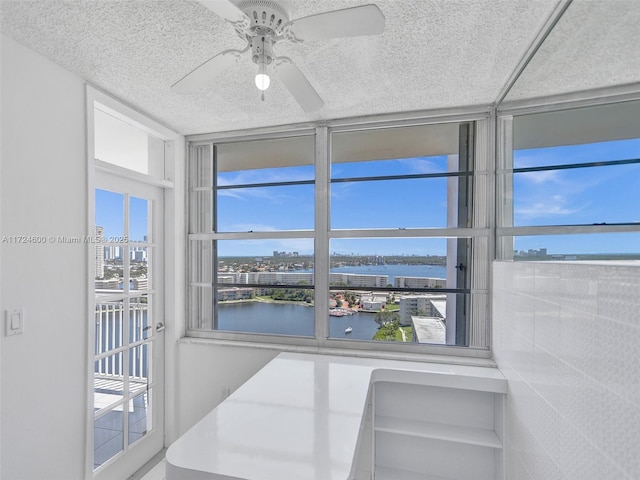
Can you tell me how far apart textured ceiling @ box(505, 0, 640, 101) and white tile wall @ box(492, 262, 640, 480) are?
1.82 feet

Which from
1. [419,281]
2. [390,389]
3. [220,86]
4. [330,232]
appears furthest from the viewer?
[330,232]

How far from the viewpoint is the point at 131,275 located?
2416mm

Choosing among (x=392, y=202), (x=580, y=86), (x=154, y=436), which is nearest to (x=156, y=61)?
(x=392, y=202)

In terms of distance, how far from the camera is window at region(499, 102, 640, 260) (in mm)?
927

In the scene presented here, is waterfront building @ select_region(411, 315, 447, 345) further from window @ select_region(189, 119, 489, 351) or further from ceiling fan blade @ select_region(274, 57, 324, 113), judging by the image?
ceiling fan blade @ select_region(274, 57, 324, 113)

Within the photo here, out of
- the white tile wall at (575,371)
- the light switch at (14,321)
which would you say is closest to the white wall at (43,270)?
the light switch at (14,321)

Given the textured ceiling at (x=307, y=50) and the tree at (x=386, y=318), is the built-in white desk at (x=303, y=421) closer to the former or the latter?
the tree at (x=386, y=318)

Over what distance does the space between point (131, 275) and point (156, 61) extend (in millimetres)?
1486

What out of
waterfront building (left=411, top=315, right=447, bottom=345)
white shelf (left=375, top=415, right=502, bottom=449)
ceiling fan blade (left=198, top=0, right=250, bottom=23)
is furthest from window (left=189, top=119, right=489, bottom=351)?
ceiling fan blade (left=198, top=0, right=250, bottom=23)

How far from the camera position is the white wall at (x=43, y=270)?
154 cm

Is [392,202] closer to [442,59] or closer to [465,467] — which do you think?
[442,59]

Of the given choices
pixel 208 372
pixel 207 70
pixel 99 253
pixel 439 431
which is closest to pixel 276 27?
pixel 207 70

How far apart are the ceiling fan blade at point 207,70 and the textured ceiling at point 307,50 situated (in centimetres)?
26

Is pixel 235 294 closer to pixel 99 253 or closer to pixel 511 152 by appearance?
pixel 99 253
